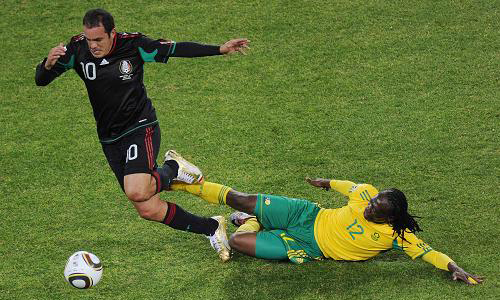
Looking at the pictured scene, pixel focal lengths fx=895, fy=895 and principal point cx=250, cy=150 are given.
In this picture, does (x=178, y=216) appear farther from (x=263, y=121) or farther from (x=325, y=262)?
(x=263, y=121)

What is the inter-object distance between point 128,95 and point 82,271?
1704mm

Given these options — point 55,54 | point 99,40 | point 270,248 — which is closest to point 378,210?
point 270,248

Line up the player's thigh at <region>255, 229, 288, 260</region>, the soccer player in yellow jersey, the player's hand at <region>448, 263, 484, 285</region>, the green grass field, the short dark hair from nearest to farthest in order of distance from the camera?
the player's hand at <region>448, 263, 484, 285</region> < the short dark hair < the soccer player in yellow jersey < the green grass field < the player's thigh at <region>255, 229, 288, 260</region>

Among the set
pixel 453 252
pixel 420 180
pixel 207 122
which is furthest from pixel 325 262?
pixel 207 122

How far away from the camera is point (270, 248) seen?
28.0 ft

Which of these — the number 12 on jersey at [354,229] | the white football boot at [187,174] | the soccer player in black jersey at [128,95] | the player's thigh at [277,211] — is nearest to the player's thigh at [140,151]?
the soccer player in black jersey at [128,95]

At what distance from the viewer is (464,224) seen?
8.98m

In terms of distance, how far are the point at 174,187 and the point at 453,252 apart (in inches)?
109

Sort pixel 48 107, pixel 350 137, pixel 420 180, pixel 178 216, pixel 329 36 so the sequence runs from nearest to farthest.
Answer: pixel 178 216, pixel 420 180, pixel 350 137, pixel 48 107, pixel 329 36

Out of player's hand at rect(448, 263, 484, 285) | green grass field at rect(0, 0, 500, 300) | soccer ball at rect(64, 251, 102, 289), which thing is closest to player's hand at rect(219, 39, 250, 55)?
green grass field at rect(0, 0, 500, 300)

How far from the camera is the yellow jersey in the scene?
8.16 m

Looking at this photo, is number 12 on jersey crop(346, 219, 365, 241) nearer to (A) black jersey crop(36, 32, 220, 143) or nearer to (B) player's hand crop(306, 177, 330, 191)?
(B) player's hand crop(306, 177, 330, 191)

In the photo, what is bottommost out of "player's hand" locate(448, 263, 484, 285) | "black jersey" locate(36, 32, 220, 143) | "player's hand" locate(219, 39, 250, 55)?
"player's hand" locate(448, 263, 484, 285)

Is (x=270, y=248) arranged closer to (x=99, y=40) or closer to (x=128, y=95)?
(x=128, y=95)
